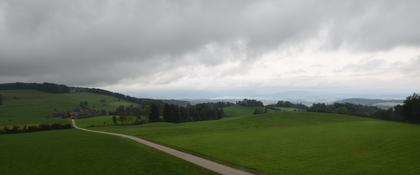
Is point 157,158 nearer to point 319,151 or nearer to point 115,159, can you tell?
point 115,159

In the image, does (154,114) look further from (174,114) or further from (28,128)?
(28,128)

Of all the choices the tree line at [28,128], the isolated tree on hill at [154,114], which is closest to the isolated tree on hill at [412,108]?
the isolated tree on hill at [154,114]

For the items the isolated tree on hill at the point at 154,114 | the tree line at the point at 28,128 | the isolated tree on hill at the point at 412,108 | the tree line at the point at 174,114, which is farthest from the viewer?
the tree line at the point at 174,114

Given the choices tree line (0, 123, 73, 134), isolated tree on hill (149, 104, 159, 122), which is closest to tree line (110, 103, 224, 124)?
isolated tree on hill (149, 104, 159, 122)

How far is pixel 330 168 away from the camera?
30.0 metres

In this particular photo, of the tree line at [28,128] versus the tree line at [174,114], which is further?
the tree line at [174,114]

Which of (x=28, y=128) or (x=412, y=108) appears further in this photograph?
(x=28, y=128)

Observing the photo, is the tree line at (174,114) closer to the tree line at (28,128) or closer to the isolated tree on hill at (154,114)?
the isolated tree on hill at (154,114)

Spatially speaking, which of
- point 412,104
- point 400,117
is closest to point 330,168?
point 412,104

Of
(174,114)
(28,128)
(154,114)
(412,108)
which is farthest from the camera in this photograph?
(174,114)

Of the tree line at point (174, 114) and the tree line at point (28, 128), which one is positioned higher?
the tree line at point (174, 114)

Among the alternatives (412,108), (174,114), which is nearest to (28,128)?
(174,114)

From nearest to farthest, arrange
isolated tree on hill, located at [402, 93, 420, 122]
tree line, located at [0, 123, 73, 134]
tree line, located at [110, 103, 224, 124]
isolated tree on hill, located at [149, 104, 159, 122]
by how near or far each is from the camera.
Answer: isolated tree on hill, located at [402, 93, 420, 122] < tree line, located at [0, 123, 73, 134] < isolated tree on hill, located at [149, 104, 159, 122] < tree line, located at [110, 103, 224, 124]

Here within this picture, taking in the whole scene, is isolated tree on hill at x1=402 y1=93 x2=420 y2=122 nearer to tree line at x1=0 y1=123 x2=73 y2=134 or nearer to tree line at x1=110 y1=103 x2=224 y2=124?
tree line at x1=110 y1=103 x2=224 y2=124
